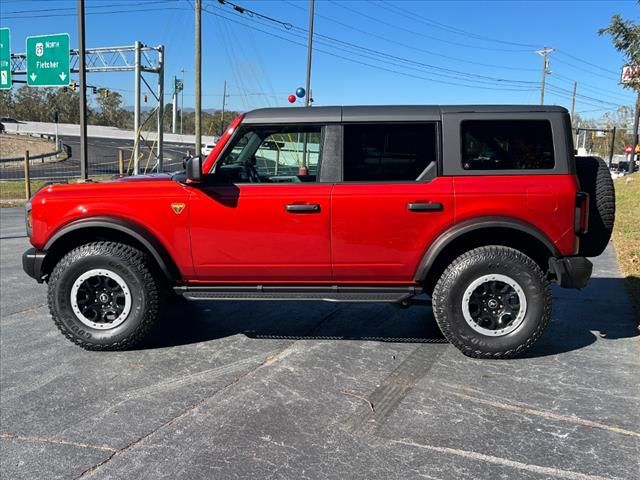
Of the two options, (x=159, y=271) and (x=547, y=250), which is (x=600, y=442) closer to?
(x=547, y=250)

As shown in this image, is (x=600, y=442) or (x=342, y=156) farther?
(x=342, y=156)

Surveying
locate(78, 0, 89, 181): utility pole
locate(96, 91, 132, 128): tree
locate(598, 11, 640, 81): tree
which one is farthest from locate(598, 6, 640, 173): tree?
locate(96, 91, 132, 128): tree

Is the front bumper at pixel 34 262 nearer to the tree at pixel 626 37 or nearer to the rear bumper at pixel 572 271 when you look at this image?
the rear bumper at pixel 572 271

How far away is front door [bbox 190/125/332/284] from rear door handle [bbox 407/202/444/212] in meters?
0.63

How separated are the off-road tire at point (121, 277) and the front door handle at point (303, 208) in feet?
4.18

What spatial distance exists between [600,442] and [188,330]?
350cm

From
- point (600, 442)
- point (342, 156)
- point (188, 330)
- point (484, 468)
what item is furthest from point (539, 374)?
point (188, 330)

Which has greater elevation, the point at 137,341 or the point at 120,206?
the point at 120,206

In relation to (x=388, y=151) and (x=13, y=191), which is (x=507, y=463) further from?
(x=13, y=191)

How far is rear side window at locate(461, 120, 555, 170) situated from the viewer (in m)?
4.38

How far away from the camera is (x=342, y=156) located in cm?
449

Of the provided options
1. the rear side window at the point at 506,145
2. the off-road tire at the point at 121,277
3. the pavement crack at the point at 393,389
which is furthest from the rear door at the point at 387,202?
the off-road tire at the point at 121,277

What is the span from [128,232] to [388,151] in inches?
83.9

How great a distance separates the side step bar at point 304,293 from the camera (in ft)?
14.8
